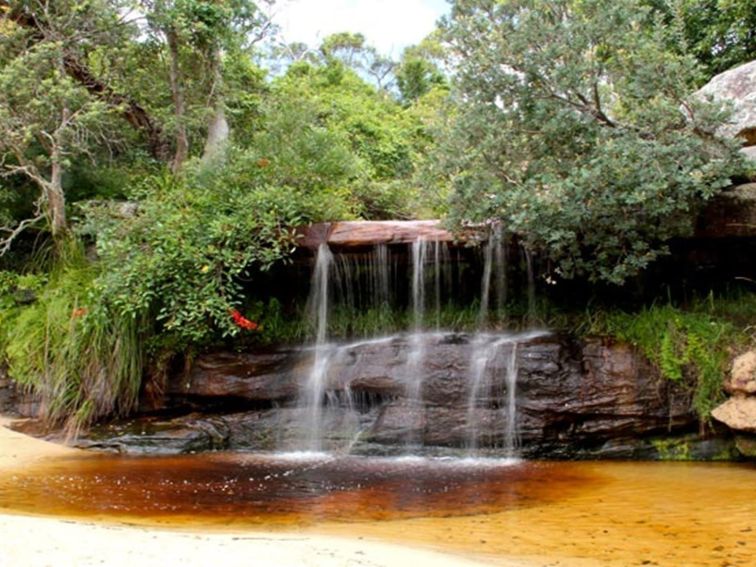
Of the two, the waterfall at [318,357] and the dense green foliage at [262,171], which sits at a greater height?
the dense green foliage at [262,171]

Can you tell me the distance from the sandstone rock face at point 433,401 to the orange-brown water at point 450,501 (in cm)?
57

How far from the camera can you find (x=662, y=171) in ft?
26.5

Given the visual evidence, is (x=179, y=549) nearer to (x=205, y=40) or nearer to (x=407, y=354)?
(x=407, y=354)

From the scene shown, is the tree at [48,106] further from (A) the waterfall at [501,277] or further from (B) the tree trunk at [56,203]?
(A) the waterfall at [501,277]

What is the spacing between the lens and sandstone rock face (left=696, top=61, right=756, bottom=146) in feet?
30.0

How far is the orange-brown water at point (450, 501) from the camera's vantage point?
472cm

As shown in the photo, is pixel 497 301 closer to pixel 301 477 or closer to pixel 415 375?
pixel 415 375

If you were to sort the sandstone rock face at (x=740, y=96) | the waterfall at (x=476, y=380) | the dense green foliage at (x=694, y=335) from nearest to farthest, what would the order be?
the dense green foliage at (x=694, y=335)
the waterfall at (x=476, y=380)
the sandstone rock face at (x=740, y=96)

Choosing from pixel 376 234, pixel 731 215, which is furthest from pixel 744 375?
pixel 376 234

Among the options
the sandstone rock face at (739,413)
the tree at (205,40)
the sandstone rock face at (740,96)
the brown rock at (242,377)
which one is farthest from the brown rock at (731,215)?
the tree at (205,40)

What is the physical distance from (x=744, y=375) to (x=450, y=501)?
374cm

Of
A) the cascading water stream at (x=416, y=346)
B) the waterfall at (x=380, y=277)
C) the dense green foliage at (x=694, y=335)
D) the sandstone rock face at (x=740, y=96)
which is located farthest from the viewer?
the waterfall at (x=380, y=277)

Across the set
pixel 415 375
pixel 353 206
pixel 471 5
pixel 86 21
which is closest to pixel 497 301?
pixel 415 375

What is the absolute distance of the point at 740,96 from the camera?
9594 mm
